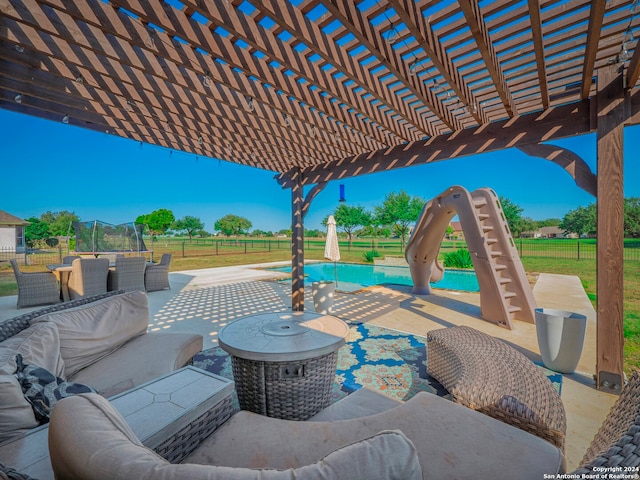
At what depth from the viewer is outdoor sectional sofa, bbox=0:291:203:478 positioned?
3.85ft

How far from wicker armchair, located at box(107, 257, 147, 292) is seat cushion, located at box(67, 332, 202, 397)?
15.1 feet

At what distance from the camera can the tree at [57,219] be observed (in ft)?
84.2

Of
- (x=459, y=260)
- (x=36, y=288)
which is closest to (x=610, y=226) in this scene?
(x=36, y=288)

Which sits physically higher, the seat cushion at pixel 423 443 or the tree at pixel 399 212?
the tree at pixel 399 212

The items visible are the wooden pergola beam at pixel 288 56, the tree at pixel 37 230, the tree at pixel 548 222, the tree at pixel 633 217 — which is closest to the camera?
the wooden pergola beam at pixel 288 56

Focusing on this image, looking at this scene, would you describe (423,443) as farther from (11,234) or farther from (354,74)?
(11,234)

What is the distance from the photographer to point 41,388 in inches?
50.6

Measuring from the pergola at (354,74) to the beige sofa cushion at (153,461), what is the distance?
199 centimetres

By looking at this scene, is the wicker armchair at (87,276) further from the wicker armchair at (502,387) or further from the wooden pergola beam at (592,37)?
the wooden pergola beam at (592,37)

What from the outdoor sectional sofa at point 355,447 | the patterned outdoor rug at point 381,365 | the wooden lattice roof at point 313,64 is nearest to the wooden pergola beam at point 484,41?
the wooden lattice roof at point 313,64

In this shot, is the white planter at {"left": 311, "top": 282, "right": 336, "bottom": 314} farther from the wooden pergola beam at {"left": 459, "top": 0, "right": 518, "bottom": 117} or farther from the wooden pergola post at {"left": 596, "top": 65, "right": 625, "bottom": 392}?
the wooden pergola beam at {"left": 459, "top": 0, "right": 518, "bottom": 117}

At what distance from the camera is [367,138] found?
4176 mm

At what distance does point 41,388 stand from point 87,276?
18.3 ft

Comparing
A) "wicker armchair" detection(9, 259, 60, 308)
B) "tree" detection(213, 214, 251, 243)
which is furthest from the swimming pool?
"tree" detection(213, 214, 251, 243)
